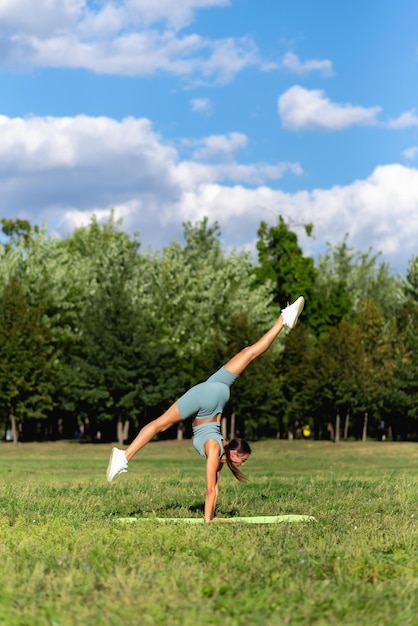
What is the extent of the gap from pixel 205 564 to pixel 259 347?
471cm

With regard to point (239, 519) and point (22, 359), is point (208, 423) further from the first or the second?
point (22, 359)

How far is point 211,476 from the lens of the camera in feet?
38.1

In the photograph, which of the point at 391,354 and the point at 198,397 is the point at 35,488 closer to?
the point at 198,397

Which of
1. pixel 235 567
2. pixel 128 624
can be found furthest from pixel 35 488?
pixel 128 624

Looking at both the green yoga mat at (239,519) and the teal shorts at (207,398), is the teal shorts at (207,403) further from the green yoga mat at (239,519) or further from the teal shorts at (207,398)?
the green yoga mat at (239,519)

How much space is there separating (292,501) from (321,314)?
55.6 m

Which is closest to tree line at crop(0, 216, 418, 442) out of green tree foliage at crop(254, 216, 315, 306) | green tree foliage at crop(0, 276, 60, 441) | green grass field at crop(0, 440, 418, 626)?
Result: green tree foliage at crop(0, 276, 60, 441)

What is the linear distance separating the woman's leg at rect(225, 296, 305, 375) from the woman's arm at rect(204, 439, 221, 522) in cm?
105

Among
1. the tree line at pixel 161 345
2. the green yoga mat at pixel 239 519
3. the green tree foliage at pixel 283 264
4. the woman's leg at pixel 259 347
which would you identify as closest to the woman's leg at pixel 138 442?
the green yoga mat at pixel 239 519

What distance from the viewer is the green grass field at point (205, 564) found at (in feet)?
20.8

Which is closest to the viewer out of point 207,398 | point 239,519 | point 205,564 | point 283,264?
point 205,564

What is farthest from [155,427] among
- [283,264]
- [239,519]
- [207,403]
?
[283,264]

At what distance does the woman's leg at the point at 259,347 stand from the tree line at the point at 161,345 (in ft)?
119

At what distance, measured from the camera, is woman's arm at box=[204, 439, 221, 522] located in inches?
448
